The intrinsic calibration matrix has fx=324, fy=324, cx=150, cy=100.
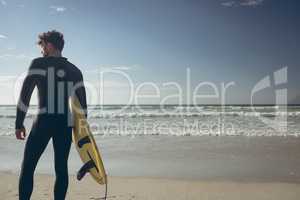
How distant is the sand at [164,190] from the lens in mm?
4246

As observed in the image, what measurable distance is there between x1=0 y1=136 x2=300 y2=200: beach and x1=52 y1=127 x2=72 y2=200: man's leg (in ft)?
3.77

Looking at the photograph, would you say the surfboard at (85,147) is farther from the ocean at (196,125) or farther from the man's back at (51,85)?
the ocean at (196,125)

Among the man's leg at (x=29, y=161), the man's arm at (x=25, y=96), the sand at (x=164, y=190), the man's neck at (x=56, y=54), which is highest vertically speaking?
the man's neck at (x=56, y=54)

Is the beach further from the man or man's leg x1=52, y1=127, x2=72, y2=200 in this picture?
the man

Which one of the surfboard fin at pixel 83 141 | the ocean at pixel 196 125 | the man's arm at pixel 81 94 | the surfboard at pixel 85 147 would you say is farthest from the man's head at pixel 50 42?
the ocean at pixel 196 125

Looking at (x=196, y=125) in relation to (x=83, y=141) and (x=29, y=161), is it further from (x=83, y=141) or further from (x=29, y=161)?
(x=29, y=161)

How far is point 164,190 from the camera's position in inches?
180

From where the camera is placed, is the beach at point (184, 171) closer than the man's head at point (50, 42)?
No

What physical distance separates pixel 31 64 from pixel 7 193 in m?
2.32

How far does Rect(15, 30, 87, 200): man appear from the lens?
306 cm

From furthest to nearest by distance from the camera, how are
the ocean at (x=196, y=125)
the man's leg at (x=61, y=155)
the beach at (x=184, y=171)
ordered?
the ocean at (x=196, y=125), the beach at (x=184, y=171), the man's leg at (x=61, y=155)

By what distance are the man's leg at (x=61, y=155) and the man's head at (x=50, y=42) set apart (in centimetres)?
80

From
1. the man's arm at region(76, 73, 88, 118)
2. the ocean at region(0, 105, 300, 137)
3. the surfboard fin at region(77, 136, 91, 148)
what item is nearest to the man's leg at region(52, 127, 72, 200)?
the surfboard fin at region(77, 136, 91, 148)

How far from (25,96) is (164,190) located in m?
2.41
